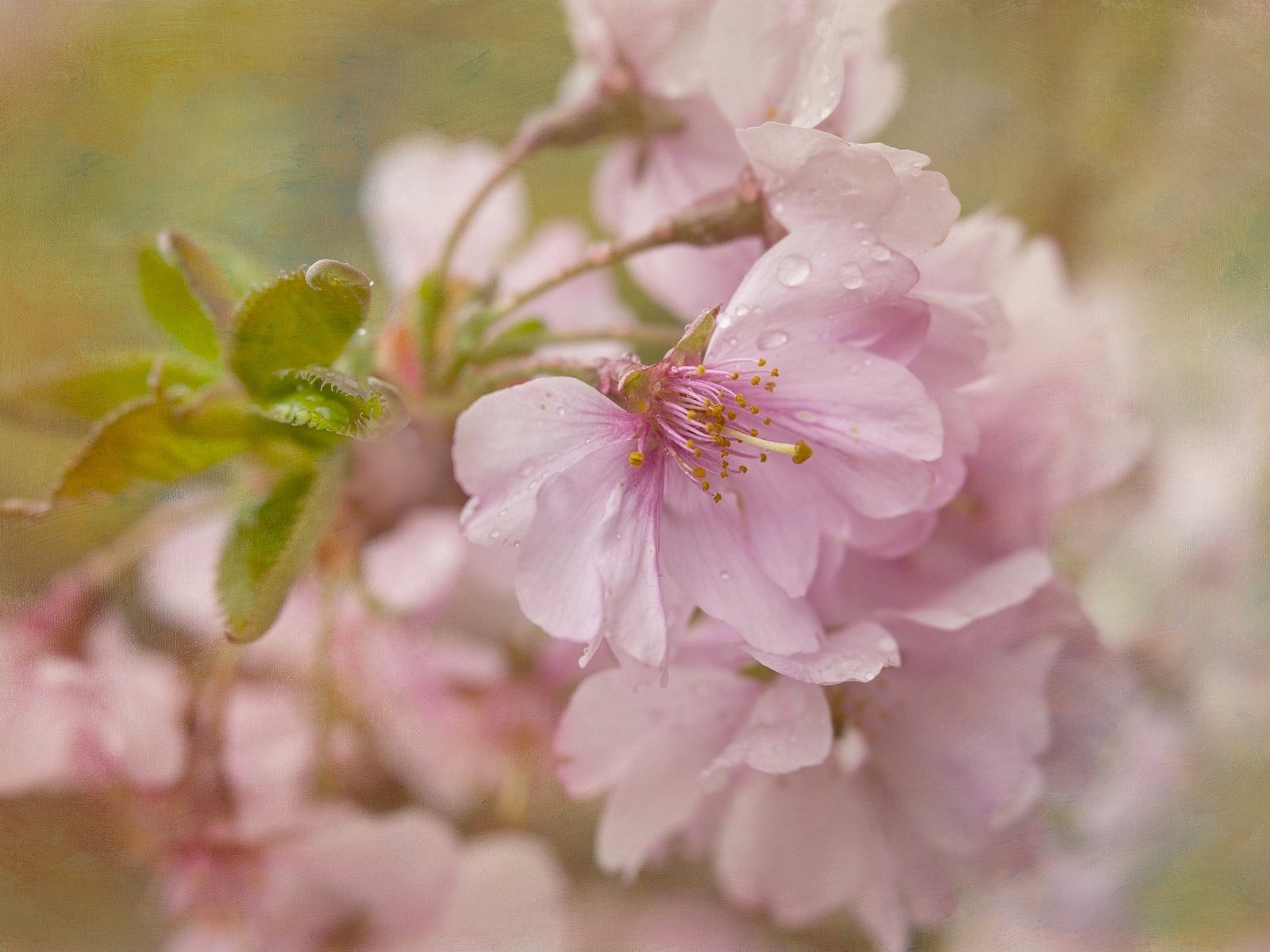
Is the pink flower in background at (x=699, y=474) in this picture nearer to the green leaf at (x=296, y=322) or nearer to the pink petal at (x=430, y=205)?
the green leaf at (x=296, y=322)

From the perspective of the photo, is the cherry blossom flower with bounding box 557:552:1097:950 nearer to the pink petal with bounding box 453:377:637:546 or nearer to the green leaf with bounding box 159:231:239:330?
the pink petal with bounding box 453:377:637:546

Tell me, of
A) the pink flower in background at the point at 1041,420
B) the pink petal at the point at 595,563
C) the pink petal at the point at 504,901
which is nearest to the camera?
the pink petal at the point at 595,563

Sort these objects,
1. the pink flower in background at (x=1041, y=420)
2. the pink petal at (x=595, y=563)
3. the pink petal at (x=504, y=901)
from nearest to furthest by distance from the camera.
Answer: the pink petal at (x=595, y=563)
the pink flower in background at (x=1041, y=420)
the pink petal at (x=504, y=901)

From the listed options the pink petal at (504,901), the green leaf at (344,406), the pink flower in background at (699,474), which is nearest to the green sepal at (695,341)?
the pink flower in background at (699,474)

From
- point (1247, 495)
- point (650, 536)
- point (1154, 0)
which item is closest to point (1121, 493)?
point (1247, 495)

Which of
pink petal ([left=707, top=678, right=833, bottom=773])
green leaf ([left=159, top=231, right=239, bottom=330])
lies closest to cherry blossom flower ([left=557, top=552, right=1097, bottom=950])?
pink petal ([left=707, top=678, right=833, bottom=773])

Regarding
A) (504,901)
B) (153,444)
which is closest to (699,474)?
(153,444)
